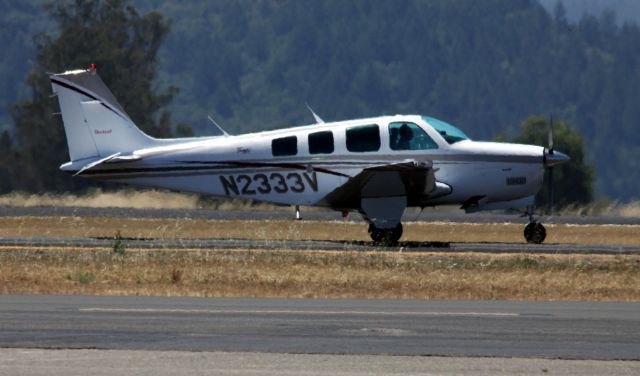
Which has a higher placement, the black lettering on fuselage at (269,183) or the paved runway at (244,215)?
the black lettering on fuselage at (269,183)

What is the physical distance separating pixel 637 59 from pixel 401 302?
147228mm

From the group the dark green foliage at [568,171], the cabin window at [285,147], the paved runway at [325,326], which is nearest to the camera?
the paved runway at [325,326]

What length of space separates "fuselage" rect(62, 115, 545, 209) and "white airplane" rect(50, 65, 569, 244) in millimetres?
21

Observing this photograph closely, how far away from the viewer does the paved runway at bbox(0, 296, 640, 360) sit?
41.5 ft

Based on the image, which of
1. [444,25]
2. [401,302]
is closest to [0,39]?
[444,25]

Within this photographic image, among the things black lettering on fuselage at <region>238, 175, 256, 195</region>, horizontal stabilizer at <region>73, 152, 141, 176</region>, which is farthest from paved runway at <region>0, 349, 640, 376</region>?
horizontal stabilizer at <region>73, 152, 141, 176</region>

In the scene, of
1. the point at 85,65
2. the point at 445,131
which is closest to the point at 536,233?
the point at 445,131

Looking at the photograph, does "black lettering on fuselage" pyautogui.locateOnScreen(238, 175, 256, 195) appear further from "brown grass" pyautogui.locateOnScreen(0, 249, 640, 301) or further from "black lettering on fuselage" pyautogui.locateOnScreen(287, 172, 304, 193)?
"brown grass" pyautogui.locateOnScreen(0, 249, 640, 301)

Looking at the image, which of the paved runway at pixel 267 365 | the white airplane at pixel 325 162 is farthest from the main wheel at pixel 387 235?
the paved runway at pixel 267 365

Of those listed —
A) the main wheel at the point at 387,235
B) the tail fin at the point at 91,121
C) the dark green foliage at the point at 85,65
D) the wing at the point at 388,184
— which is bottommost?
the main wheel at the point at 387,235

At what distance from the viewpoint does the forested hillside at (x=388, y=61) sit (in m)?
165

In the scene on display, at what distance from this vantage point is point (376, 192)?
28297 mm

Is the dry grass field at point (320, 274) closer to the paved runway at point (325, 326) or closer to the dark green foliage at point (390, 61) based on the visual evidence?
the paved runway at point (325, 326)

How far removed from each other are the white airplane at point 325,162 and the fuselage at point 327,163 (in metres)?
0.02
